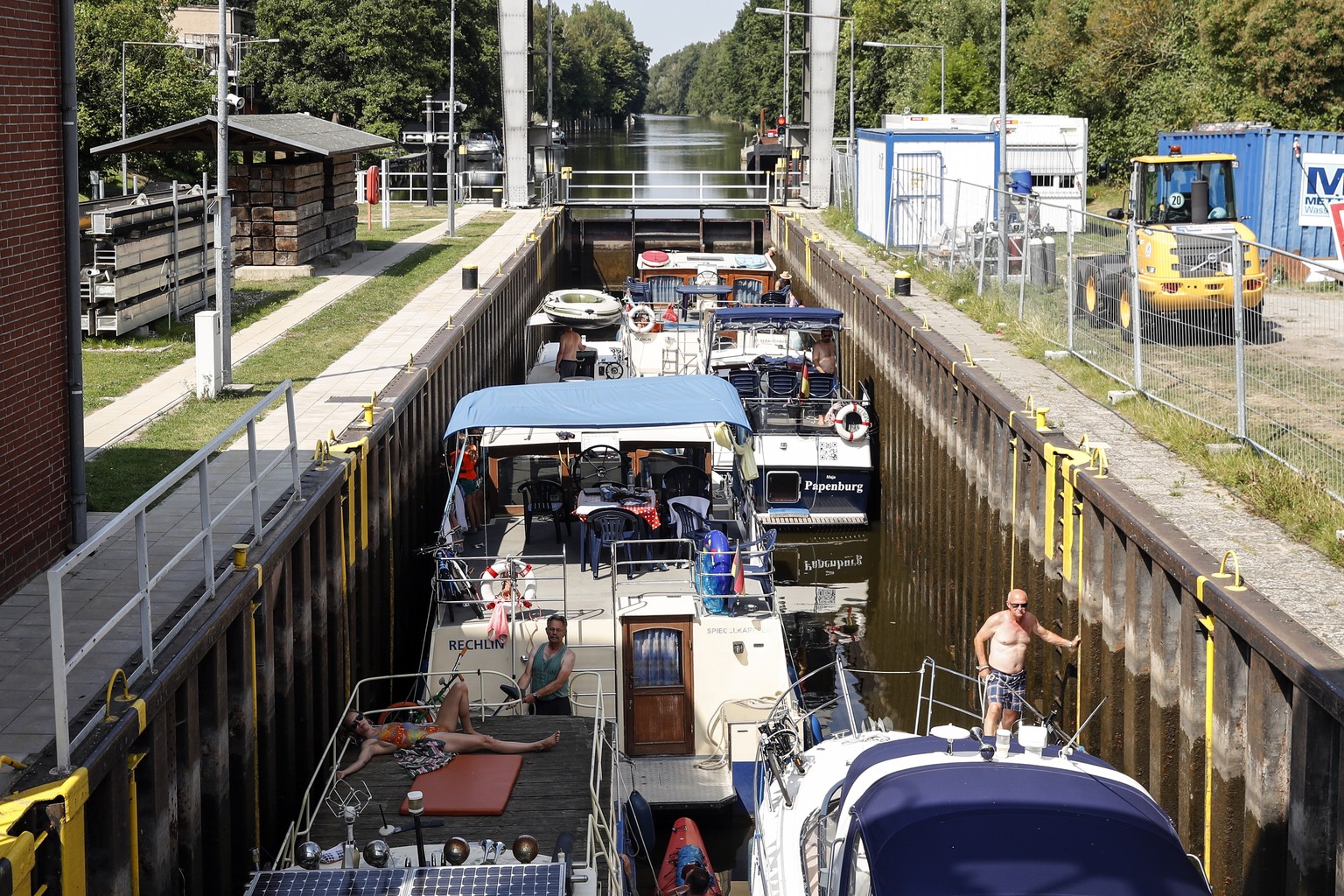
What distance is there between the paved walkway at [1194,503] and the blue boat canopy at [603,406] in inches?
141

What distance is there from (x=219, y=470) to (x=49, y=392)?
2440 mm

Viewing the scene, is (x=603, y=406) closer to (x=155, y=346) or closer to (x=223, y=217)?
(x=223, y=217)

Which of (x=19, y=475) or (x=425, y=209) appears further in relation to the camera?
(x=425, y=209)

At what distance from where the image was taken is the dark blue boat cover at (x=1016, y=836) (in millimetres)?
7438

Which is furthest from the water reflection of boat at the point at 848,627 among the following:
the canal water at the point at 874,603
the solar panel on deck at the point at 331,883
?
the solar panel on deck at the point at 331,883

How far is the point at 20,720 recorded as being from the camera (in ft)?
27.2

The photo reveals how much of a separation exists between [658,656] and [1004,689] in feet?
10.3

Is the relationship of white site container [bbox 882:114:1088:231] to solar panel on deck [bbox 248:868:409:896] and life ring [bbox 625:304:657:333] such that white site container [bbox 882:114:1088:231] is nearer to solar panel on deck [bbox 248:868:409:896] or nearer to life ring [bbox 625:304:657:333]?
life ring [bbox 625:304:657:333]

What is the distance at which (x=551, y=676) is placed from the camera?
13.3 metres

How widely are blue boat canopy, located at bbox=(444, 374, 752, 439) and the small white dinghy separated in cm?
1299

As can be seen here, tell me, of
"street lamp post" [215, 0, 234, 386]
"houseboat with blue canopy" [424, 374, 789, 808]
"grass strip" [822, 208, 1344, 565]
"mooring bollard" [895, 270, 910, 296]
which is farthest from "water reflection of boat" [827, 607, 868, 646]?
"street lamp post" [215, 0, 234, 386]

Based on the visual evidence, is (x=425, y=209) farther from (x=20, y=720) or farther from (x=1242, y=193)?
(x=20, y=720)

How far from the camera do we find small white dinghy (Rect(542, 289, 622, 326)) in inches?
1203

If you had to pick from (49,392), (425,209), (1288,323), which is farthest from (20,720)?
(425,209)
